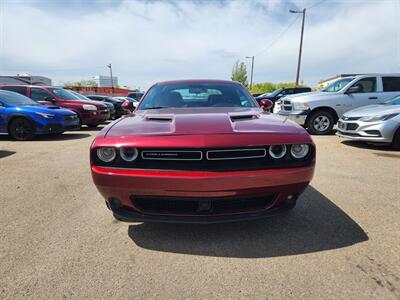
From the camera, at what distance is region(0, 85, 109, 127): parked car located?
30.9ft

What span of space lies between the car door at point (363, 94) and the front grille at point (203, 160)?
24.2 feet

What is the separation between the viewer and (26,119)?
743cm

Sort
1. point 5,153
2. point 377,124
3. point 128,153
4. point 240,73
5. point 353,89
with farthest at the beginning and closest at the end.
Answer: point 240,73
point 353,89
point 377,124
point 5,153
point 128,153

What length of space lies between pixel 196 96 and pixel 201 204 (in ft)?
6.02

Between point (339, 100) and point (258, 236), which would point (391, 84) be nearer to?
point (339, 100)

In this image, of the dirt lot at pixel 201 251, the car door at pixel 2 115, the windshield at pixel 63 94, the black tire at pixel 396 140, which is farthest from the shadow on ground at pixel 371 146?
the windshield at pixel 63 94

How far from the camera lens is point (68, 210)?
9.77 feet

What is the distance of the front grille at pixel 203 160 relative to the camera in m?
2.01

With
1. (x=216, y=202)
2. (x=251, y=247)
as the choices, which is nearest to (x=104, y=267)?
(x=216, y=202)

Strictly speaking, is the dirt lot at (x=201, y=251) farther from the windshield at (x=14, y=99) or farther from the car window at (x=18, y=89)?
the car window at (x=18, y=89)

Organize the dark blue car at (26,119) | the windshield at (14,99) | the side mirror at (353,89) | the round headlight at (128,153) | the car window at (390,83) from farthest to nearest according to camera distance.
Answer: the car window at (390,83), the side mirror at (353,89), the windshield at (14,99), the dark blue car at (26,119), the round headlight at (128,153)

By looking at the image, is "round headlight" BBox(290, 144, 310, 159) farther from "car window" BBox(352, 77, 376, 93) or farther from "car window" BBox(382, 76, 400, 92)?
"car window" BBox(382, 76, 400, 92)

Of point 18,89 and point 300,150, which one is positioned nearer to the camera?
point 300,150

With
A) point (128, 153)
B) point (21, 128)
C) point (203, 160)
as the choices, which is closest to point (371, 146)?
point (203, 160)
